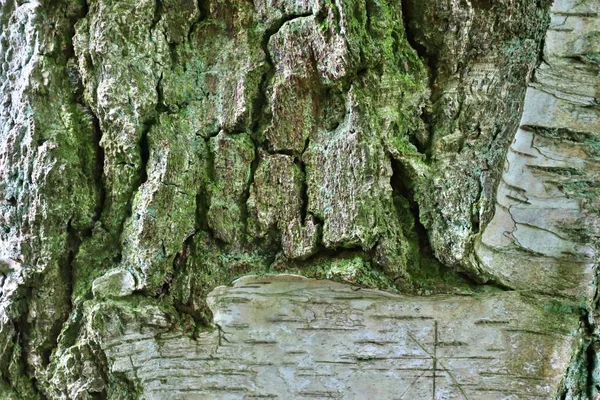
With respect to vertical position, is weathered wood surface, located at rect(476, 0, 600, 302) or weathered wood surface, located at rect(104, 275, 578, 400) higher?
weathered wood surface, located at rect(476, 0, 600, 302)

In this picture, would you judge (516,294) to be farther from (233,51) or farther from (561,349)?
(233,51)

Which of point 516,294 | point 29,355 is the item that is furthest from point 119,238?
point 516,294

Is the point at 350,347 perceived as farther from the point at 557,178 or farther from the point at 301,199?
the point at 557,178

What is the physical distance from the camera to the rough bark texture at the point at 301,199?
1103mm

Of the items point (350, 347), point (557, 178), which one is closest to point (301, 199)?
point (350, 347)

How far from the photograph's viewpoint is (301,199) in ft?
3.72

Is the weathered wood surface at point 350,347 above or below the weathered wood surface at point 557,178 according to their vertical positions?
below

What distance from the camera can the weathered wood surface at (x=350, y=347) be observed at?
109 centimetres

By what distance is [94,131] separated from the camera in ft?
3.94

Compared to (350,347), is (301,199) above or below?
above

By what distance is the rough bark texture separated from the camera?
1.10m

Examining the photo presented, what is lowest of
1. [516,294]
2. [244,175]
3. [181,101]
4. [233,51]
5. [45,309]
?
[45,309]

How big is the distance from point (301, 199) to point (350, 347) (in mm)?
311

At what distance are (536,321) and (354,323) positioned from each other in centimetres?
36
